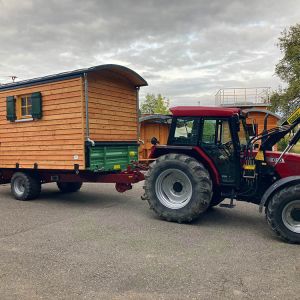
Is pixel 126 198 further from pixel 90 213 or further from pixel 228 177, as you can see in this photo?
pixel 228 177

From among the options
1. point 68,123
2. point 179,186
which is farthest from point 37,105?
point 179,186

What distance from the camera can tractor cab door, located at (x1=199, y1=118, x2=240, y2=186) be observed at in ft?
21.4

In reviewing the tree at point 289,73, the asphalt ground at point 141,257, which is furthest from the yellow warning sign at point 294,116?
the tree at point 289,73

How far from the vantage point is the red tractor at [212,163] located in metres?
6.32

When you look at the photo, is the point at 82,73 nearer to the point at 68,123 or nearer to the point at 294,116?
the point at 68,123

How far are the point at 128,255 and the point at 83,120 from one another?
398 centimetres

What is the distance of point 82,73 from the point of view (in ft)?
25.8

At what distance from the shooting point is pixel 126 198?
9.60 m

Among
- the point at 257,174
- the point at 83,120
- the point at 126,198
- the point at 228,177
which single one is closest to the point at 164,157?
the point at 228,177

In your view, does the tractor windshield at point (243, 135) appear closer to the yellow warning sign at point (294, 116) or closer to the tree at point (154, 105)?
the yellow warning sign at point (294, 116)

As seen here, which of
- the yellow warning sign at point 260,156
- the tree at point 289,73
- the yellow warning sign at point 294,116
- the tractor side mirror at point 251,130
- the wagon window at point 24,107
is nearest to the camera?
the yellow warning sign at point 294,116

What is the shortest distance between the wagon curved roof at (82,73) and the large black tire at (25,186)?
8.43ft

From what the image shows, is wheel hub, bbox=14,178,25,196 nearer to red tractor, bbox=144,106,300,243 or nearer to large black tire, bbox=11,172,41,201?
large black tire, bbox=11,172,41,201

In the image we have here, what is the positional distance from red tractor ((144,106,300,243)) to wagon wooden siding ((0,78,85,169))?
2314 millimetres
